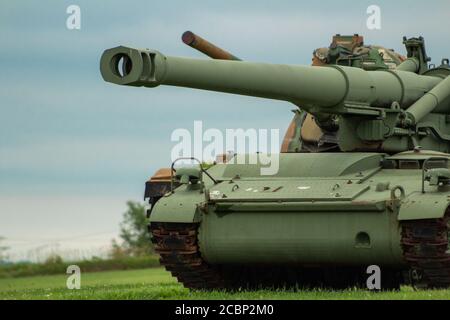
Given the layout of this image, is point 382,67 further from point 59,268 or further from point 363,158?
point 59,268

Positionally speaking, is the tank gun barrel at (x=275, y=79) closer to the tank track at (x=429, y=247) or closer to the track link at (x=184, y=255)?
the tank track at (x=429, y=247)

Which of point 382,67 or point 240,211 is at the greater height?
point 382,67

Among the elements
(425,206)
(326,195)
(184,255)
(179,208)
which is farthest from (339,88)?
(184,255)

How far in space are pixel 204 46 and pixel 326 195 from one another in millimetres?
3869

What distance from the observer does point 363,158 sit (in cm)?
2562

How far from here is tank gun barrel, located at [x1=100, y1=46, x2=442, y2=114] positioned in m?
21.2

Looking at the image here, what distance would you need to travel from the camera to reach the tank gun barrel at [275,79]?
2119cm

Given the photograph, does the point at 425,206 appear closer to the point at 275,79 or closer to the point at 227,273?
the point at 275,79

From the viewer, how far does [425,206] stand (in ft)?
77.4

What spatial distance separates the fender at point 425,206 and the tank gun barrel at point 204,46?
4.58 m

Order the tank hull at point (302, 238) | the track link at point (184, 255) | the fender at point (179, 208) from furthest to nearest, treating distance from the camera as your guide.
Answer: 1. the track link at point (184, 255)
2. the fender at point (179, 208)
3. the tank hull at point (302, 238)

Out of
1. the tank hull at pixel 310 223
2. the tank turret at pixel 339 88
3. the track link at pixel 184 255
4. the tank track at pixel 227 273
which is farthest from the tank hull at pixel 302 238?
the tank turret at pixel 339 88
